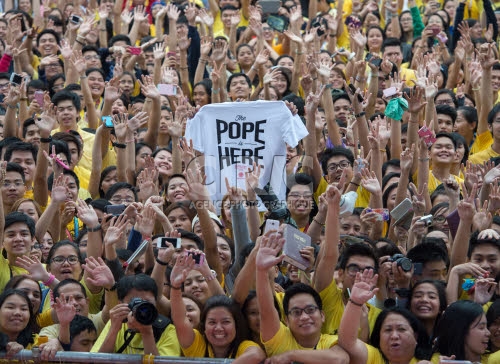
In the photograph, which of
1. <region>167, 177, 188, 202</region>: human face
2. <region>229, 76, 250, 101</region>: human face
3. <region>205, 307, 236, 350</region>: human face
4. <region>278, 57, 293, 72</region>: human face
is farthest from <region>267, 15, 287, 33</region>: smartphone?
<region>205, 307, 236, 350</region>: human face

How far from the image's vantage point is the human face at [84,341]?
261 inches

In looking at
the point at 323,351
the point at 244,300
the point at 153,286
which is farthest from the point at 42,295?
the point at 323,351

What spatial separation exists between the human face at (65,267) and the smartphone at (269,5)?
20.8 feet

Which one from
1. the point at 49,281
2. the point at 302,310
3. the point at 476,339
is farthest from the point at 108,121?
the point at 476,339

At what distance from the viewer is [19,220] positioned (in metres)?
7.63

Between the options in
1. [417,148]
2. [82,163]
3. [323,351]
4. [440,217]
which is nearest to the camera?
[323,351]

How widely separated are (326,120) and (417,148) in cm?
113

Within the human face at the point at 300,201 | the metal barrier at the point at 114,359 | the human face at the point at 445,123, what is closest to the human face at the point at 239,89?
the human face at the point at 445,123

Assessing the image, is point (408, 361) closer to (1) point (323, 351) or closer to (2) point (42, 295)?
(1) point (323, 351)

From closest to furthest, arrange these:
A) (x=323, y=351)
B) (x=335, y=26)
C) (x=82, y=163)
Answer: (x=323, y=351), (x=82, y=163), (x=335, y=26)

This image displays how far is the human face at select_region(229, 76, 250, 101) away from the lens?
1103 cm

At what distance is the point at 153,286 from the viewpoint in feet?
22.2

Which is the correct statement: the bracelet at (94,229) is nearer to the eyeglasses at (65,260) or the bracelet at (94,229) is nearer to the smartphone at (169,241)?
the eyeglasses at (65,260)

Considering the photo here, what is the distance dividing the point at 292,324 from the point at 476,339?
42.2 inches
